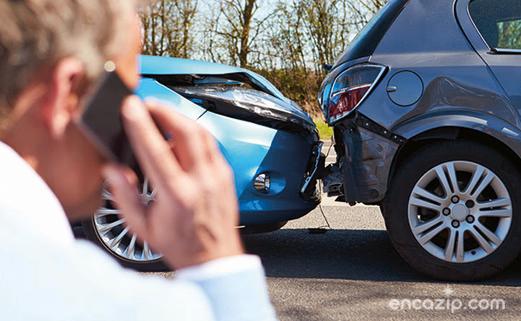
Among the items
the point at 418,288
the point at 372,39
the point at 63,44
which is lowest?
the point at 418,288

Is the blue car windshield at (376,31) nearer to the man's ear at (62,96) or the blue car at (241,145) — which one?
the blue car at (241,145)

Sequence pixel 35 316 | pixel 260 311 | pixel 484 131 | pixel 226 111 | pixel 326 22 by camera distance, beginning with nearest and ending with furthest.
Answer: pixel 35 316 < pixel 260 311 < pixel 484 131 < pixel 226 111 < pixel 326 22

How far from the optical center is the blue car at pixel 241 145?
439cm

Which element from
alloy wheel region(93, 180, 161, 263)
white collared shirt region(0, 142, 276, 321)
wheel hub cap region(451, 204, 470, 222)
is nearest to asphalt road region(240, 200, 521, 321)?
wheel hub cap region(451, 204, 470, 222)

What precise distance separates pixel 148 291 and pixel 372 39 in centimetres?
383

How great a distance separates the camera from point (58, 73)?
71 cm

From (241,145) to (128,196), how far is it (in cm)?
366

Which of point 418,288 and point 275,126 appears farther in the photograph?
point 275,126

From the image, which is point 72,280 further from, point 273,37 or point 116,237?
point 273,37

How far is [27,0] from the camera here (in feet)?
2.23

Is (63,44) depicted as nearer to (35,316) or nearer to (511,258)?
(35,316)

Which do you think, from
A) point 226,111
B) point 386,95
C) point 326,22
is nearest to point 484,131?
point 386,95

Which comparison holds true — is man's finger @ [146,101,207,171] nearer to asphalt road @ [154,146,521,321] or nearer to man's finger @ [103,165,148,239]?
man's finger @ [103,165,148,239]

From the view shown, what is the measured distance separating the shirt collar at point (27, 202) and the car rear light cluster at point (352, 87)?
3.62m
